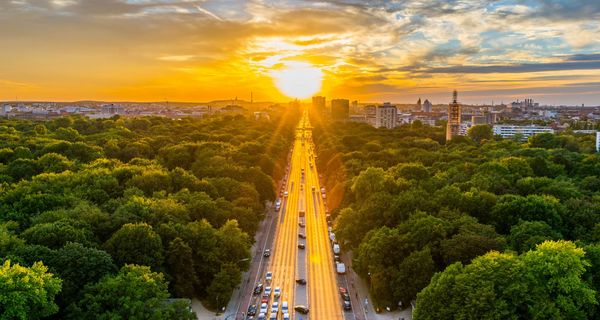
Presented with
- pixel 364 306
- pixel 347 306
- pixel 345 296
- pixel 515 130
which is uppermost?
pixel 515 130

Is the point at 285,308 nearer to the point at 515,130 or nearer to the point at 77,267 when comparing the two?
the point at 77,267

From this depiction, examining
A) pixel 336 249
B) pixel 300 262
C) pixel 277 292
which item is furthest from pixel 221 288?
pixel 336 249

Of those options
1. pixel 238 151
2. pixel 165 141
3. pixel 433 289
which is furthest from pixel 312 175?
pixel 433 289

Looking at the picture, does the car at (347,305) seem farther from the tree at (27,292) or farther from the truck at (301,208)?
the truck at (301,208)

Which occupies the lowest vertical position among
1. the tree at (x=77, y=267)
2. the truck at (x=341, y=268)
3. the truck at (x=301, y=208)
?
the truck at (x=341, y=268)

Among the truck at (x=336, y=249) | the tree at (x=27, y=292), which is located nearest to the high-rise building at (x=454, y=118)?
the truck at (x=336, y=249)

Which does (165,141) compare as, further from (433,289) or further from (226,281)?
(433,289)
